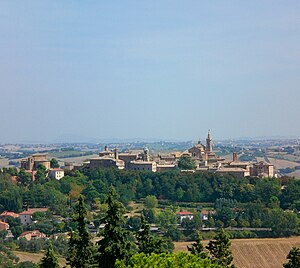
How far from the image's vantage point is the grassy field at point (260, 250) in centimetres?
4397

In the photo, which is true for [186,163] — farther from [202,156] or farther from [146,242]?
[146,242]

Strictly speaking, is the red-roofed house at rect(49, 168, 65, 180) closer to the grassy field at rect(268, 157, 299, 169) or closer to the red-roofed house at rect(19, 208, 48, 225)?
the red-roofed house at rect(19, 208, 48, 225)

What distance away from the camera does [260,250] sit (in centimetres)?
4584

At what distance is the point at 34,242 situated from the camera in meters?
44.8

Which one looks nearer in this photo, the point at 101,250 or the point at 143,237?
the point at 101,250

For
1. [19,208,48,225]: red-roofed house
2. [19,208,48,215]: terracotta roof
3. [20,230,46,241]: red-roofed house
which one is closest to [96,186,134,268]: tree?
[20,230,46,241]: red-roofed house

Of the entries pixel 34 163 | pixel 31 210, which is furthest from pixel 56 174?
pixel 31 210

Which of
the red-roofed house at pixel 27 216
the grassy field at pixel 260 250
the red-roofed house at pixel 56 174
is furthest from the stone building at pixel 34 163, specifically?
the grassy field at pixel 260 250

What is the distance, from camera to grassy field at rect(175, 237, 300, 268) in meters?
44.0

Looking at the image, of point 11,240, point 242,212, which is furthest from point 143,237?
point 242,212

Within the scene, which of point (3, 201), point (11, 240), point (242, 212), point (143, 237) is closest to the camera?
point (143, 237)

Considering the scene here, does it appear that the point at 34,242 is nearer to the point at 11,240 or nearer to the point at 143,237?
the point at 11,240

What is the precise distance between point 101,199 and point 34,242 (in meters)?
14.3

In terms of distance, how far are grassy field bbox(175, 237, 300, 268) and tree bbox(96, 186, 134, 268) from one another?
25401mm
